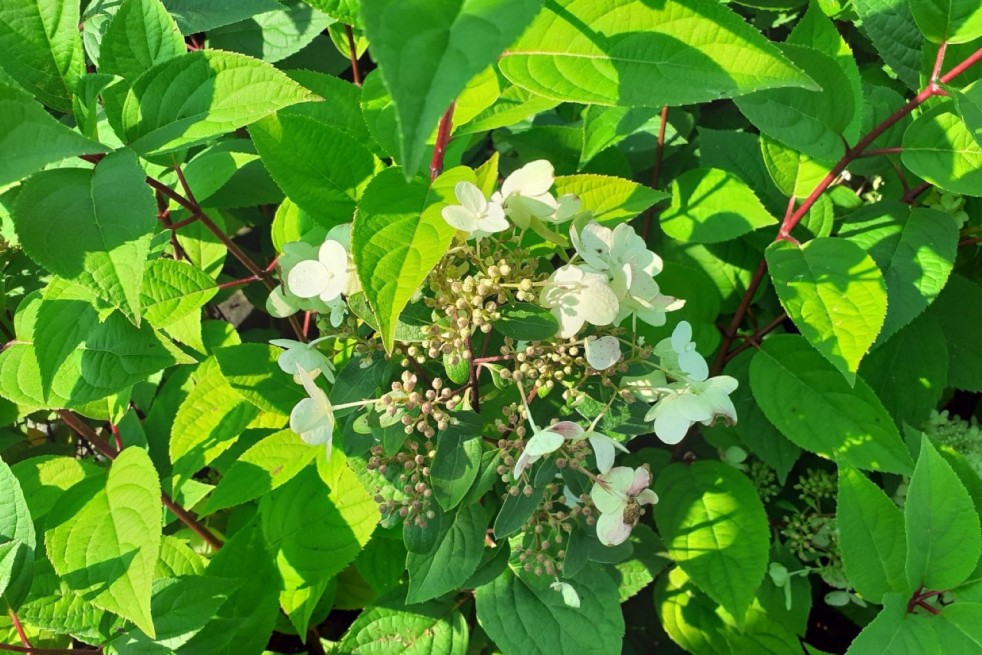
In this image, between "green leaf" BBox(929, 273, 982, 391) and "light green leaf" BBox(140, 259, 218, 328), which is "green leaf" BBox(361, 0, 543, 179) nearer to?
"light green leaf" BBox(140, 259, 218, 328)

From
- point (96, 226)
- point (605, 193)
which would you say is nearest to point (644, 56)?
point (605, 193)

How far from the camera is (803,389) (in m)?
1.16

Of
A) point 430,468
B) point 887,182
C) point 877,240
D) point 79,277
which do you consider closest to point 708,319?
point 877,240

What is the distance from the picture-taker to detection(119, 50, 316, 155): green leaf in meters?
0.76

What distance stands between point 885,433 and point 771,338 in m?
0.22

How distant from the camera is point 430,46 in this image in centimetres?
44

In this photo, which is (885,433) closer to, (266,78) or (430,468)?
(430,468)

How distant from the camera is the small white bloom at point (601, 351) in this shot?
2.42 ft

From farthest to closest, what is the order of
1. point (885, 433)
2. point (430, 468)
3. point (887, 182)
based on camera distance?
point (887, 182) → point (885, 433) → point (430, 468)

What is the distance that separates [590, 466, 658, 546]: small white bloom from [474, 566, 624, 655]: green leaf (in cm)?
31

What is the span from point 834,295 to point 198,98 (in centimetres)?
86

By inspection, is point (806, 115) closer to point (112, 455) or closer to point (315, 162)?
point (315, 162)

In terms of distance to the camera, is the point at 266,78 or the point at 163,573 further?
the point at 163,573

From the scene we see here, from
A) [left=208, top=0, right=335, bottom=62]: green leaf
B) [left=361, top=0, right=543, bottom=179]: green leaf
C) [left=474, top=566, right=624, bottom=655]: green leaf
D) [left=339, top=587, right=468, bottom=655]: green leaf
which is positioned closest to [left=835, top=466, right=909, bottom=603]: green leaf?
[left=474, top=566, right=624, bottom=655]: green leaf
